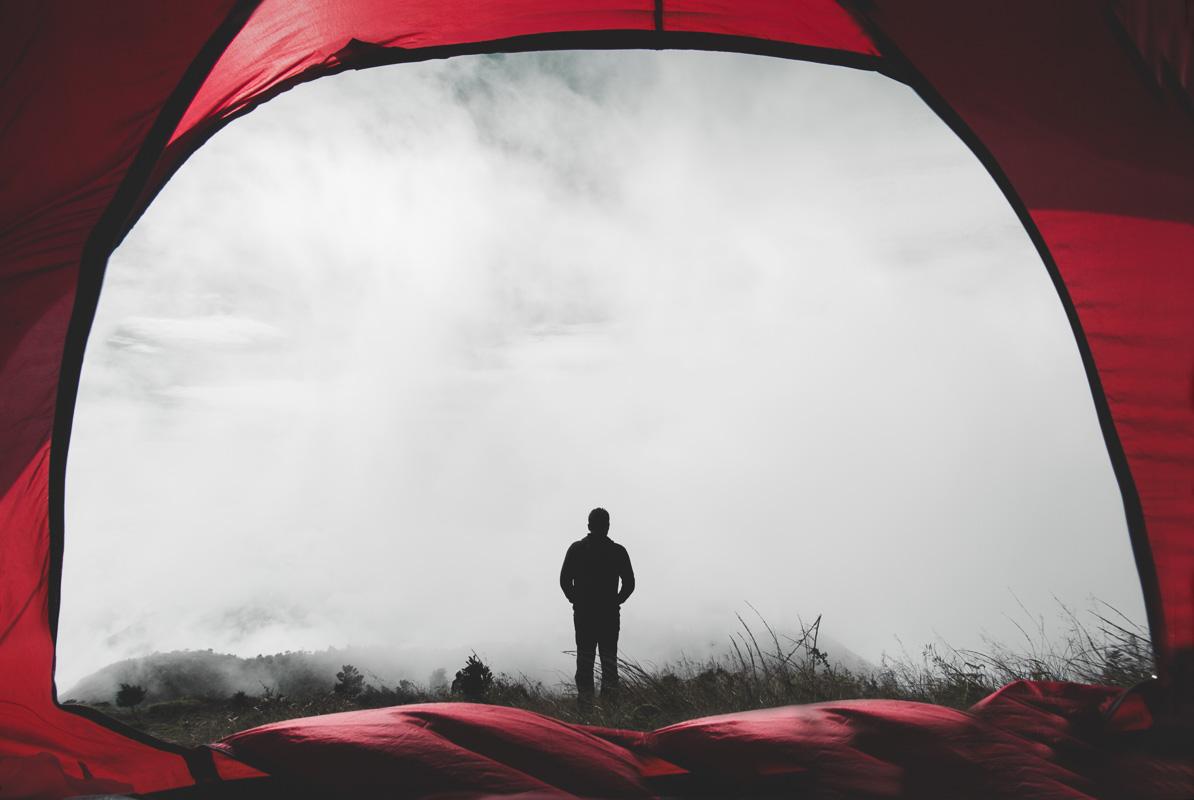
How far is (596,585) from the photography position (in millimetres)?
5551

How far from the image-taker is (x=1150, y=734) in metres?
2.43

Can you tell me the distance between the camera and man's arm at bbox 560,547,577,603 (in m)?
5.57

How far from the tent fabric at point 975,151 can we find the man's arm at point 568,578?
10.7 feet

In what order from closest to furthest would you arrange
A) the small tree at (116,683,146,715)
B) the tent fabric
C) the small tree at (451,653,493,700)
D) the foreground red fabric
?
the foreground red fabric < the tent fabric < the small tree at (451,653,493,700) < the small tree at (116,683,146,715)

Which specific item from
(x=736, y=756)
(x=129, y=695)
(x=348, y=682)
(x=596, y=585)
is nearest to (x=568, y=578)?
(x=596, y=585)

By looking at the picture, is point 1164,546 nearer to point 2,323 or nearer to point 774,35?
point 774,35

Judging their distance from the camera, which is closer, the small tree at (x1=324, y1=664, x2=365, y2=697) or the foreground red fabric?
the foreground red fabric

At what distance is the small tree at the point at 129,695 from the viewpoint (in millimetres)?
7223

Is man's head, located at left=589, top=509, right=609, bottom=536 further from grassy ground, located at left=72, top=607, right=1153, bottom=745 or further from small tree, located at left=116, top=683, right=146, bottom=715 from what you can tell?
small tree, located at left=116, top=683, right=146, bottom=715

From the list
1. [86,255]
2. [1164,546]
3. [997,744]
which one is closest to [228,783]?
[86,255]

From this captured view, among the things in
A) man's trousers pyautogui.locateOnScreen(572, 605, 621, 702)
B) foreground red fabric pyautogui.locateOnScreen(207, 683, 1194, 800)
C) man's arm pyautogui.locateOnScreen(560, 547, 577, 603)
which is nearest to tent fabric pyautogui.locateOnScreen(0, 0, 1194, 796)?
foreground red fabric pyautogui.locateOnScreen(207, 683, 1194, 800)

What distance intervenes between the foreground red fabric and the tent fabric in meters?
0.68

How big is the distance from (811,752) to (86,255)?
2737 millimetres

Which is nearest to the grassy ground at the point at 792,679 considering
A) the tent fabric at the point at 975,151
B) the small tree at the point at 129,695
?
the tent fabric at the point at 975,151
